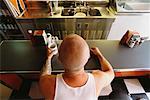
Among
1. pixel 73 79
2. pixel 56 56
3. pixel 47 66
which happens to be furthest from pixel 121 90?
pixel 73 79

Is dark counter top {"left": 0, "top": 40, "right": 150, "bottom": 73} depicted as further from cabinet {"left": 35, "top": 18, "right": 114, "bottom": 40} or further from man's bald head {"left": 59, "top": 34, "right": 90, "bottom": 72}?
cabinet {"left": 35, "top": 18, "right": 114, "bottom": 40}

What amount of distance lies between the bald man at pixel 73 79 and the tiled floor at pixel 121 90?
85cm

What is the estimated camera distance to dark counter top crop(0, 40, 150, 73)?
115 cm

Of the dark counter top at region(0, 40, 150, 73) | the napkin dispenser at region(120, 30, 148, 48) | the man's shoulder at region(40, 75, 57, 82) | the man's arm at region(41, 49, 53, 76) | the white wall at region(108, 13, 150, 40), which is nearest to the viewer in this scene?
the man's shoulder at region(40, 75, 57, 82)

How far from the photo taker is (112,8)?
7.73ft

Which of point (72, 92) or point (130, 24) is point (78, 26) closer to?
point (130, 24)

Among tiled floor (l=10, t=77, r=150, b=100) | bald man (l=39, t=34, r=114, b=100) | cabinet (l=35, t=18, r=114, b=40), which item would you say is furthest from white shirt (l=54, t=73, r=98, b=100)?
cabinet (l=35, t=18, r=114, b=40)

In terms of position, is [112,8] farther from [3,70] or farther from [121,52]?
[3,70]

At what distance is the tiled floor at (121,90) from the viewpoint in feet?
5.38

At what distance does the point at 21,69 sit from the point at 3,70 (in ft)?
0.43

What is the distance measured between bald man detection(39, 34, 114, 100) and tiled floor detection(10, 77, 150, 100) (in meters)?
0.85

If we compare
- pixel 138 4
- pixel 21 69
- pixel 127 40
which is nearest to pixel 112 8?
pixel 138 4

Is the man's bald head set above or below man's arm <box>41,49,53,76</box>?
above

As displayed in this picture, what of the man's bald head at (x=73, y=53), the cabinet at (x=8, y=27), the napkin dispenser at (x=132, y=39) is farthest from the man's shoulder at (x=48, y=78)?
the cabinet at (x=8, y=27)
